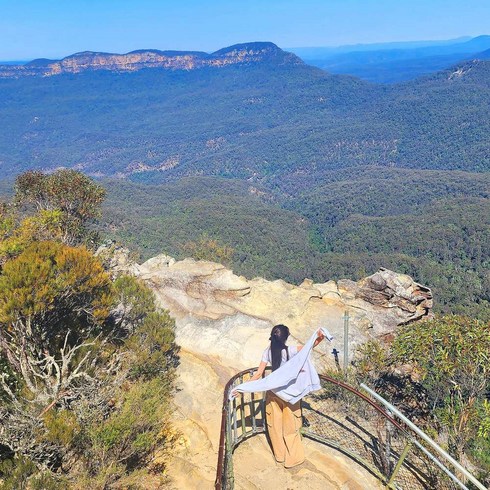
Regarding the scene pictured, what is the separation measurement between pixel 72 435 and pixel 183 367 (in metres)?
4.82

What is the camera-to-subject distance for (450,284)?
6247cm

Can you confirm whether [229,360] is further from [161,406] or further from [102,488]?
[102,488]

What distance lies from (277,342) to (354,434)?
133 inches

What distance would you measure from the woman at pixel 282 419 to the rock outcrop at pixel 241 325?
0.88ft

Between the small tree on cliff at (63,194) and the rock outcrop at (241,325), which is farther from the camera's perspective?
the small tree on cliff at (63,194)

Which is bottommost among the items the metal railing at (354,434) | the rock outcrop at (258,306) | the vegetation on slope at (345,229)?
the vegetation on slope at (345,229)

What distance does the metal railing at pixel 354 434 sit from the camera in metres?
6.69

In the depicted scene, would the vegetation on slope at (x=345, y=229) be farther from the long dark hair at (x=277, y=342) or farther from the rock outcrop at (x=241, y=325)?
the long dark hair at (x=277, y=342)

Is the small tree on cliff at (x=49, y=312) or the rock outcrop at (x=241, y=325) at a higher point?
the small tree on cliff at (x=49, y=312)

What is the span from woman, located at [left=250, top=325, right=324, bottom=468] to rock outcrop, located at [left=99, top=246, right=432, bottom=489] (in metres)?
0.27

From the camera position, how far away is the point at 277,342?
6.81 m

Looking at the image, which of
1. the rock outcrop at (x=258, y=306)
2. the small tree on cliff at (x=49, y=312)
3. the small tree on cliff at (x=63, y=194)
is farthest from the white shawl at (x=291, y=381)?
the small tree on cliff at (x=63, y=194)

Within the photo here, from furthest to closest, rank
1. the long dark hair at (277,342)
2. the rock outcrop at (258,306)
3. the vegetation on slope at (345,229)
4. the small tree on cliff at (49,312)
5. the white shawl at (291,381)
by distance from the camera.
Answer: the vegetation on slope at (345,229) < the rock outcrop at (258,306) < the small tree on cliff at (49,312) < the long dark hair at (277,342) < the white shawl at (291,381)

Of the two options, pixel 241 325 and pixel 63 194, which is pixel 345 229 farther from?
pixel 241 325
